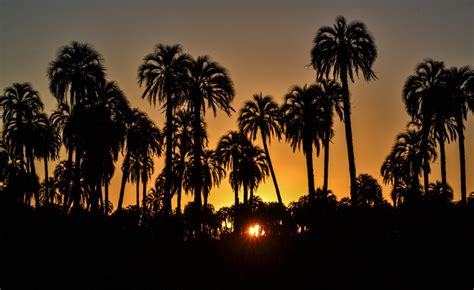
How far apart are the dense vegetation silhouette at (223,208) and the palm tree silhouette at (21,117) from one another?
0.14m

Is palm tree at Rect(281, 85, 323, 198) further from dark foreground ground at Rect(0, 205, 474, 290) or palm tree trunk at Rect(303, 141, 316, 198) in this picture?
dark foreground ground at Rect(0, 205, 474, 290)

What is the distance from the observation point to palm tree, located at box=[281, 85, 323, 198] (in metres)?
57.9

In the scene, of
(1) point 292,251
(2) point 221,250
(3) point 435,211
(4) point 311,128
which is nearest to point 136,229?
(2) point 221,250

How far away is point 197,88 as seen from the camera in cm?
5047

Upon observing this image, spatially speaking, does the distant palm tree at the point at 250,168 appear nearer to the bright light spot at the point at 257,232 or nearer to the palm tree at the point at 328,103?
the palm tree at the point at 328,103

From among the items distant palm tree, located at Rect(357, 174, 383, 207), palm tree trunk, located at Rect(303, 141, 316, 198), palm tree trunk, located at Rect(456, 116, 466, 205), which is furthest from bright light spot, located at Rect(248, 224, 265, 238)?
distant palm tree, located at Rect(357, 174, 383, 207)

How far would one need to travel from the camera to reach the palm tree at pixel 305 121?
2281 inches

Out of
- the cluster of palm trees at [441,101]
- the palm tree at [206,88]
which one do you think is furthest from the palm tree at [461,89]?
the palm tree at [206,88]

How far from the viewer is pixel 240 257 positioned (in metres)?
29.9

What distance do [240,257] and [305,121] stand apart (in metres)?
30.0

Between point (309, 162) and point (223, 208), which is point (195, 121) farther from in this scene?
point (223, 208)

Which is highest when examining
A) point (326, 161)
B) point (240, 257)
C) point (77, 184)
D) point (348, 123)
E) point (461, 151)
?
point (348, 123)

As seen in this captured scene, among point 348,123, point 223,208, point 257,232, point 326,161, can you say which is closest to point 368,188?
point 223,208

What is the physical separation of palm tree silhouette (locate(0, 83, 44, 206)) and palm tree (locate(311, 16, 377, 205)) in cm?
2953
